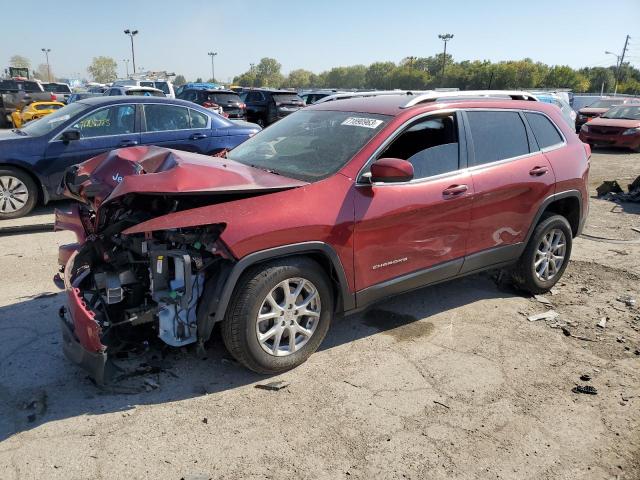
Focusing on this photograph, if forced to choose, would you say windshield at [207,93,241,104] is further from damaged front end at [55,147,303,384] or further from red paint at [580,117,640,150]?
damaged front end at [55,147,303,384]

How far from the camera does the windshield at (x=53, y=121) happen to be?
7.20 metres

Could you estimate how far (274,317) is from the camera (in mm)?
3316

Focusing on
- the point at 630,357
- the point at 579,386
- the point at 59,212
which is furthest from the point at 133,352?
the point at 630,357

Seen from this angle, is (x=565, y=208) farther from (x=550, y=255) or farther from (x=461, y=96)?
(x=461, y=96)

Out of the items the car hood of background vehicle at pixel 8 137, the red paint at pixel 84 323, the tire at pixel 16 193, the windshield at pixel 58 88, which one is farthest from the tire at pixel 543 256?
the windshield at pixel 58 88

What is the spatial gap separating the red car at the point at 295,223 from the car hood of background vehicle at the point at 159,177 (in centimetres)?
1

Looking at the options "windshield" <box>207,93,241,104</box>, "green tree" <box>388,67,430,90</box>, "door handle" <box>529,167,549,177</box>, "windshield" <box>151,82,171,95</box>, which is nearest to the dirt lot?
"door handle" <box>529,167,549,177</box>

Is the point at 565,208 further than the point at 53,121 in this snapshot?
No

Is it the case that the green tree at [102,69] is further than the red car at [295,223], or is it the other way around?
the green tree at [102,69]

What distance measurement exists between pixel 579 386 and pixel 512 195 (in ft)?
5.55

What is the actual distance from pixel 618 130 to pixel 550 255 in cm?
1399

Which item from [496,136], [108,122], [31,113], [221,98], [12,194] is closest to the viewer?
[496,136]

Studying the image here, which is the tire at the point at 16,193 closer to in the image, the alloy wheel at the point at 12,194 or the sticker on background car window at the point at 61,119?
the alloy wheel at the point at 12,194

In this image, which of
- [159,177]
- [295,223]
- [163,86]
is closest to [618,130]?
[295,223]
